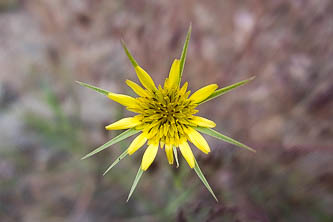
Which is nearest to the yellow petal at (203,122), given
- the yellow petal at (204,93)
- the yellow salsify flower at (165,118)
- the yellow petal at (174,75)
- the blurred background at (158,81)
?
the yellow salsify flower at (165,118)

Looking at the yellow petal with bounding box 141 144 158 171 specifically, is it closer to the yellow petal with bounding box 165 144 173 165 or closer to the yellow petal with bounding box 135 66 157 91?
the yellow petal with bounding box 165 144 173 165

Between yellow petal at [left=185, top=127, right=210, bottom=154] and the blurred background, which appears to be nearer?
yellow petal at [left=185, top=127, right=210, bottom=154]

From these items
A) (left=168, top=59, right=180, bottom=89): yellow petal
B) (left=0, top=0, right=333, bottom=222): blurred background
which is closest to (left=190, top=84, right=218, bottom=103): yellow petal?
(left=168, top=59, right=180, bottom=89): yellow petal

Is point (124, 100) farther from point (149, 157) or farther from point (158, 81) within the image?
point (158, 81)

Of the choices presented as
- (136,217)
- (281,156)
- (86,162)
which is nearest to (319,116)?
(281,156)

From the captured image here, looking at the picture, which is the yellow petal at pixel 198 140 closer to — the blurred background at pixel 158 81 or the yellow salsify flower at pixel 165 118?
the yellow salsify flower at pixel 165 118

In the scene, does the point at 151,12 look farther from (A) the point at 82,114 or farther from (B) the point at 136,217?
(B) the point at 136,217
